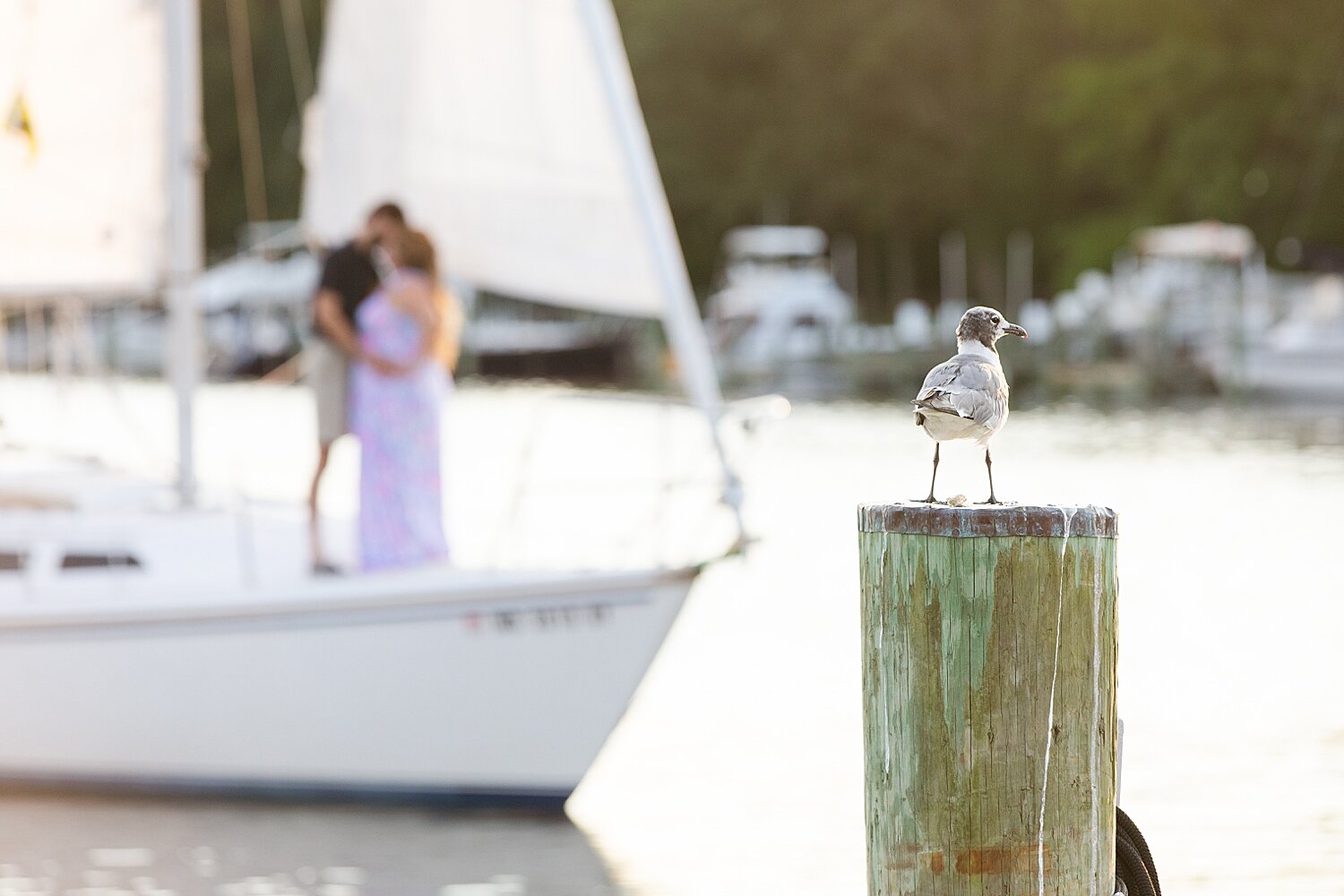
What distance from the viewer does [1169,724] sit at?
12312 millimetres

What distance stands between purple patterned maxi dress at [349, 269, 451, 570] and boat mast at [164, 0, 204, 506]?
106 centimetres

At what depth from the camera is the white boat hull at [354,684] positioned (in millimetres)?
9711

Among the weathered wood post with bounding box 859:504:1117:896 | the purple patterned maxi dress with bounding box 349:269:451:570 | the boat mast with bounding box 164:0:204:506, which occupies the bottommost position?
the weathered wood post with bounding box 859:504:1117:896

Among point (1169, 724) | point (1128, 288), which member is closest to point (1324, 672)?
point (1169, 724)

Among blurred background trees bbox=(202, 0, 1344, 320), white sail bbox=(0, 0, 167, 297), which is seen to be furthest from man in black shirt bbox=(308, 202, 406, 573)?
blurred background trees bbox=(202, 0, 1344, 320)

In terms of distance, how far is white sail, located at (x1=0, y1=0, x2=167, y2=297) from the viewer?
418 inches

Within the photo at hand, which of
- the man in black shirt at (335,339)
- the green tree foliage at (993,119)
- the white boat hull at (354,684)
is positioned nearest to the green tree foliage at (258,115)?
the green tree foliage at (993,119)

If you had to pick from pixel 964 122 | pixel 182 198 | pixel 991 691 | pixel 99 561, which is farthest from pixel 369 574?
pixel 964 122

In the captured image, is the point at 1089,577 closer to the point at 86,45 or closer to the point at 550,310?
the point at 86,45

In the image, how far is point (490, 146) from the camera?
1024 cm

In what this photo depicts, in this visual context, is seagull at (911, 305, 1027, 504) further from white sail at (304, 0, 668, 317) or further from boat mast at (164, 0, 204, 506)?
boat mast at (164, 0, 204, 506)

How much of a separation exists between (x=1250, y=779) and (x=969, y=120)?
165 ft

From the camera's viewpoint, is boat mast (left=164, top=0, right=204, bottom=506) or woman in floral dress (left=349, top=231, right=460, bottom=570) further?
boat mast (left=164, top=0, right=204, bottom=506)

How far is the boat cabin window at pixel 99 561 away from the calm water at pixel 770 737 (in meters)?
0.91
